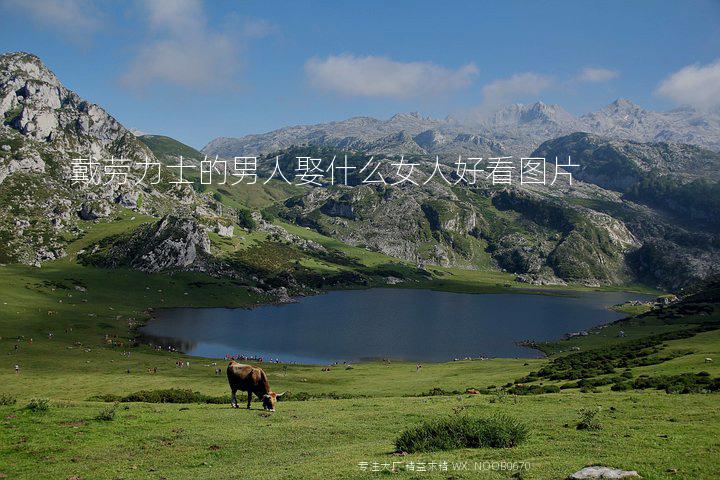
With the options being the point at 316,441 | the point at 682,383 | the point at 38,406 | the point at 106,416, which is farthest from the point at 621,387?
the point at 38,406

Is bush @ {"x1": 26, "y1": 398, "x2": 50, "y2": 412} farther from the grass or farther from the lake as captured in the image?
the lake

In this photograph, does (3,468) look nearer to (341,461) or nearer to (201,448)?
(201,448)

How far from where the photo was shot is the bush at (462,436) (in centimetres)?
2114

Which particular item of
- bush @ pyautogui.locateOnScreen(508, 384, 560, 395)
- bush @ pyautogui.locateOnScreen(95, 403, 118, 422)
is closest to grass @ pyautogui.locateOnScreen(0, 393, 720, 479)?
bush @ pyautogui.locateOnScreen(95, 403, 118, 422)

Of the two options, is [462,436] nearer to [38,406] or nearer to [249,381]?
[249,381]

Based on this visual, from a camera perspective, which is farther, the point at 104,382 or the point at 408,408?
the point at 104,382

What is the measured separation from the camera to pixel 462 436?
21500 millimetres

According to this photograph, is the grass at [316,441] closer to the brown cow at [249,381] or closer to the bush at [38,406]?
the bush at [38,406]

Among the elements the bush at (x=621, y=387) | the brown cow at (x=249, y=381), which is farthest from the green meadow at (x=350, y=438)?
the brown cow at (x=249, y=381)

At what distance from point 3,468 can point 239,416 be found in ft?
45.8

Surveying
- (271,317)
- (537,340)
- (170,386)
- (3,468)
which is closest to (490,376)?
(170,386)

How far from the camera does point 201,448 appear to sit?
80.9ft

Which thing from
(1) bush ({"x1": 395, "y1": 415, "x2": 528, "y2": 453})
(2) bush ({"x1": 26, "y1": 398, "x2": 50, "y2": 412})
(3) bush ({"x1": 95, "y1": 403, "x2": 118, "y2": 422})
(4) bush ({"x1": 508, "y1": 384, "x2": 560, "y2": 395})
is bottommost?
(4) bush ({"x1": 508, "y1": 384, "x2": 560, "y2": 395})

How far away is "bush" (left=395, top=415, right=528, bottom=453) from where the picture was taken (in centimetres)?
2114
